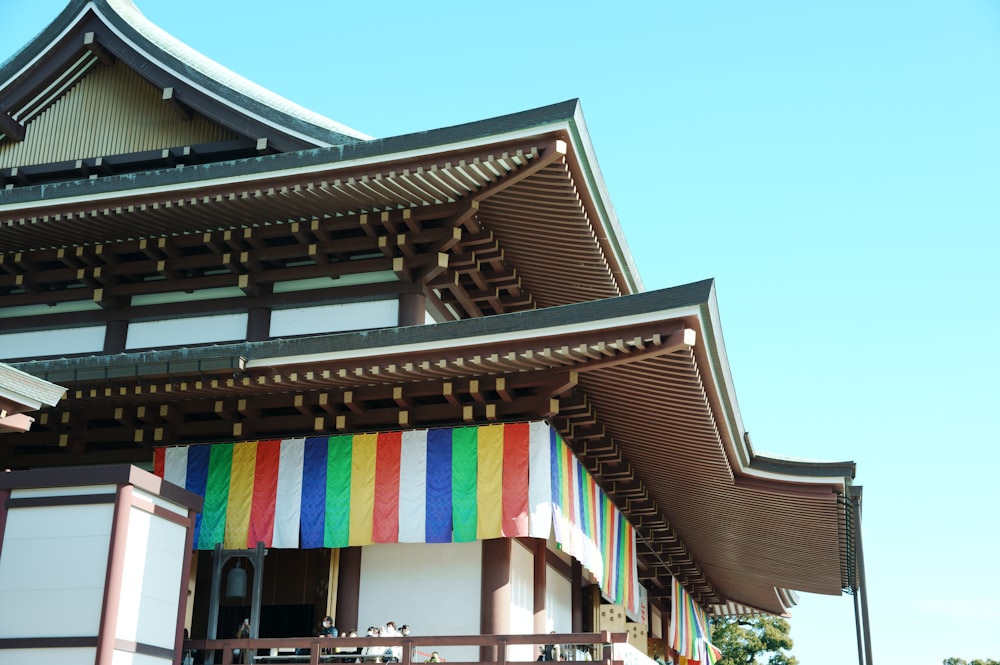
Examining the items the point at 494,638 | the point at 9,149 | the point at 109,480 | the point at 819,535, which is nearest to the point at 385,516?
the point at 494,638

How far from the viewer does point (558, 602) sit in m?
16.7

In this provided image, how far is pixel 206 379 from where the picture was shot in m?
13.2

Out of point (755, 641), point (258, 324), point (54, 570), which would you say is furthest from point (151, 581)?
point (755, 641)

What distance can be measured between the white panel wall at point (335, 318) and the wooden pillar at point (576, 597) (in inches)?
234

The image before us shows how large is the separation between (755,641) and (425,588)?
37077 millimetres

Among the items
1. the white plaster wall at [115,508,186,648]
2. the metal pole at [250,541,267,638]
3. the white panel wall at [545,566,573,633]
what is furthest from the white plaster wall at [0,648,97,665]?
the white panel wall at [545,566,573,633]

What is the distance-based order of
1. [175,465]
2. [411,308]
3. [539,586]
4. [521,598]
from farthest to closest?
[411,308] → [539,586] → [175,465] → [521,598]

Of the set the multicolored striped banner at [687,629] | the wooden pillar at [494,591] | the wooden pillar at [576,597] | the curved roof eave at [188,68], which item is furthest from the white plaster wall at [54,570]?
the multicolored striped banner at [687,629]

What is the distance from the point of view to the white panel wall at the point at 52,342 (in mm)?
16359

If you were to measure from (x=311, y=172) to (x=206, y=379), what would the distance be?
123 inches

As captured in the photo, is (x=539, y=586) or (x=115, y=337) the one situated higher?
(x=115, y=337)

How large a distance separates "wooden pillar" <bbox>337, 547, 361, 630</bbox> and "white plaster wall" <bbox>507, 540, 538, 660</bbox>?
2063 mm

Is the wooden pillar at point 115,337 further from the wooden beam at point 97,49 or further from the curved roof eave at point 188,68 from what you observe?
the wooden beam at point 97,49

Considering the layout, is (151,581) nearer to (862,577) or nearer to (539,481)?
(539,481)
